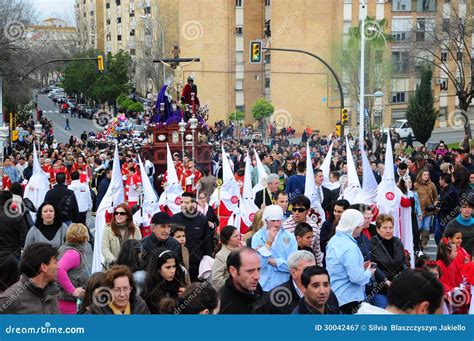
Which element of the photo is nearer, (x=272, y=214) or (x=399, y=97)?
(x=272, y=214)

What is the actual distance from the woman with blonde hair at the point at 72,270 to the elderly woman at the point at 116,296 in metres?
1.51

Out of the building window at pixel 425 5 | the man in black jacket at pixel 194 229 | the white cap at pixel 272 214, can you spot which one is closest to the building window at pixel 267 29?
the building window at pixel 425 5

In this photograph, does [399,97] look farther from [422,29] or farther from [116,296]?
[116,296]

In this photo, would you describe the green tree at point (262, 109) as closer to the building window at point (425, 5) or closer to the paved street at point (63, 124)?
the paved street at point (63, 124)

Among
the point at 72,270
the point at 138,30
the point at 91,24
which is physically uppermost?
the point at 91,24

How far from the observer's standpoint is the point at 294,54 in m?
65.1

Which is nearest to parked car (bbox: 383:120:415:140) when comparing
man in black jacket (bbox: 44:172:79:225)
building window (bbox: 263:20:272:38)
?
building window (bbox: 263:20:272:38)

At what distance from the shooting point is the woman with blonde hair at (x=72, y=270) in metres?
7.70

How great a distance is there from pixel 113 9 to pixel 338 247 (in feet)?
310

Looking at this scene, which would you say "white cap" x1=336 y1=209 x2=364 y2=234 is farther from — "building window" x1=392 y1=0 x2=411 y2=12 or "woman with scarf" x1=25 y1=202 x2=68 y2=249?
"building window" x1=392 y1=0 x2=411 y2=12

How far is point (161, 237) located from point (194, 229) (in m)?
1.60

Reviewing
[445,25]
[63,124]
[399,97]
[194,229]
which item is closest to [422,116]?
[445,25]

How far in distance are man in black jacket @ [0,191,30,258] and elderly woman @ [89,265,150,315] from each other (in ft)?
12.7
